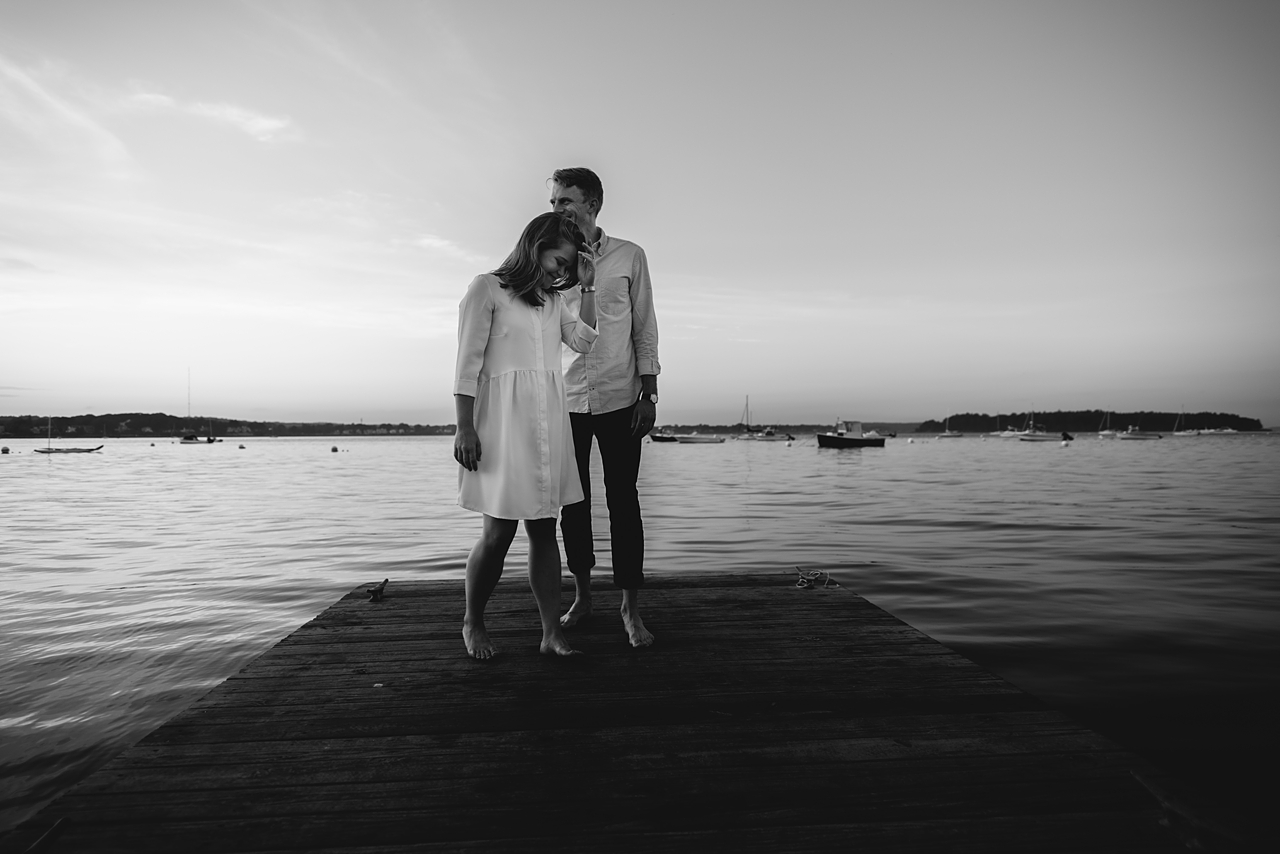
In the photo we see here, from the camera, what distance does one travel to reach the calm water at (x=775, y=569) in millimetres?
4547

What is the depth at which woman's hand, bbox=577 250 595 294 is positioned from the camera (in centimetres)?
355

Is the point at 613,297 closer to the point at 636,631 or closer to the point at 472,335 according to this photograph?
the point at 472,335

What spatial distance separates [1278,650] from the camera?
19.1ft

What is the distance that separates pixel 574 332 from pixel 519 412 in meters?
0.57

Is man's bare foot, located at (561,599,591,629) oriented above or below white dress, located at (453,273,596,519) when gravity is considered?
below

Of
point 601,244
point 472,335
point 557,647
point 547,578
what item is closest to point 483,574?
point 547,578

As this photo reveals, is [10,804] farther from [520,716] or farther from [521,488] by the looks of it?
[521,488]

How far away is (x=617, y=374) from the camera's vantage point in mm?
3963

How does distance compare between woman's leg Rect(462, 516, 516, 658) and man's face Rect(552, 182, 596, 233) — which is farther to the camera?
man's face Rect(552, 182, 596, 233)

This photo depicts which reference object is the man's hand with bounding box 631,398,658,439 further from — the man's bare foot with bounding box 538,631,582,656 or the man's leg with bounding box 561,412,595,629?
the man's bare foot with bounding box 538,631,582,656

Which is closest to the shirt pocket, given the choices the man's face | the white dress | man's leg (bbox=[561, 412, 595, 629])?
the man's face

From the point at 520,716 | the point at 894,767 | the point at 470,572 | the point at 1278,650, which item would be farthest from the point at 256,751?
the point at 1278,650

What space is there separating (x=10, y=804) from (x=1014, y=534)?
14.1m

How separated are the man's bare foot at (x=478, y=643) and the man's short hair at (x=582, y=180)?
2505 mm
